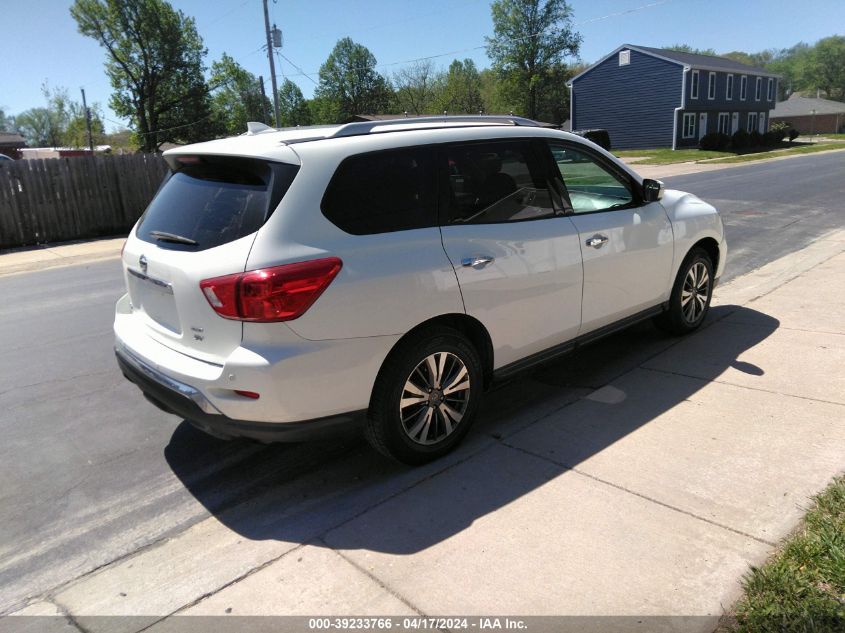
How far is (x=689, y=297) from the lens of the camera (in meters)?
5.50

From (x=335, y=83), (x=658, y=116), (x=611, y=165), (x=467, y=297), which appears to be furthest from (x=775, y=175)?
(x=335, y=83)

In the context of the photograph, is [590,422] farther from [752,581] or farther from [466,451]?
[752,581]

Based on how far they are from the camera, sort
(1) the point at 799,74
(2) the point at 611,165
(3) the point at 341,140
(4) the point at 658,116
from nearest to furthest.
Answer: (3) the point at 341,140, (2) the point at 611,165, (4) the point at 658,116, (1) the point at 799,74

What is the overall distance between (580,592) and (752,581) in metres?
0.67

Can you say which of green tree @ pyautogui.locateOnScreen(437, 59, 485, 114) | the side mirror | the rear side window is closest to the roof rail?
the rear side window

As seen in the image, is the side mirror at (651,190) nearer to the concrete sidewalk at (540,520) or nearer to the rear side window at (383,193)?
the concrete sidewalk at (540,520)

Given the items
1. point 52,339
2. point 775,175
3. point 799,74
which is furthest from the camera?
point 799,74

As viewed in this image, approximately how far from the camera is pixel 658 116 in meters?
47.8

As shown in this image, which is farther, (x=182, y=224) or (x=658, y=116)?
(x=658, y=116)

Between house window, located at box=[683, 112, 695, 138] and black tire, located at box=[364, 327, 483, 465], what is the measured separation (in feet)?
161

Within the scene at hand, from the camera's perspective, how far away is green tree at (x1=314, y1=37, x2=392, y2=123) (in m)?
85.4

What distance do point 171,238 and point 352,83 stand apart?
88.0 meters

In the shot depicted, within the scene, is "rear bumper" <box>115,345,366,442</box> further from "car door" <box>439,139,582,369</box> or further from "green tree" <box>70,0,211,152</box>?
"green tree" <box>70,0,211,152</box>

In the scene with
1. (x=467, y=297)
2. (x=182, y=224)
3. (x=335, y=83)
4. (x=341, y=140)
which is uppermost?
(x=335, y=83)
